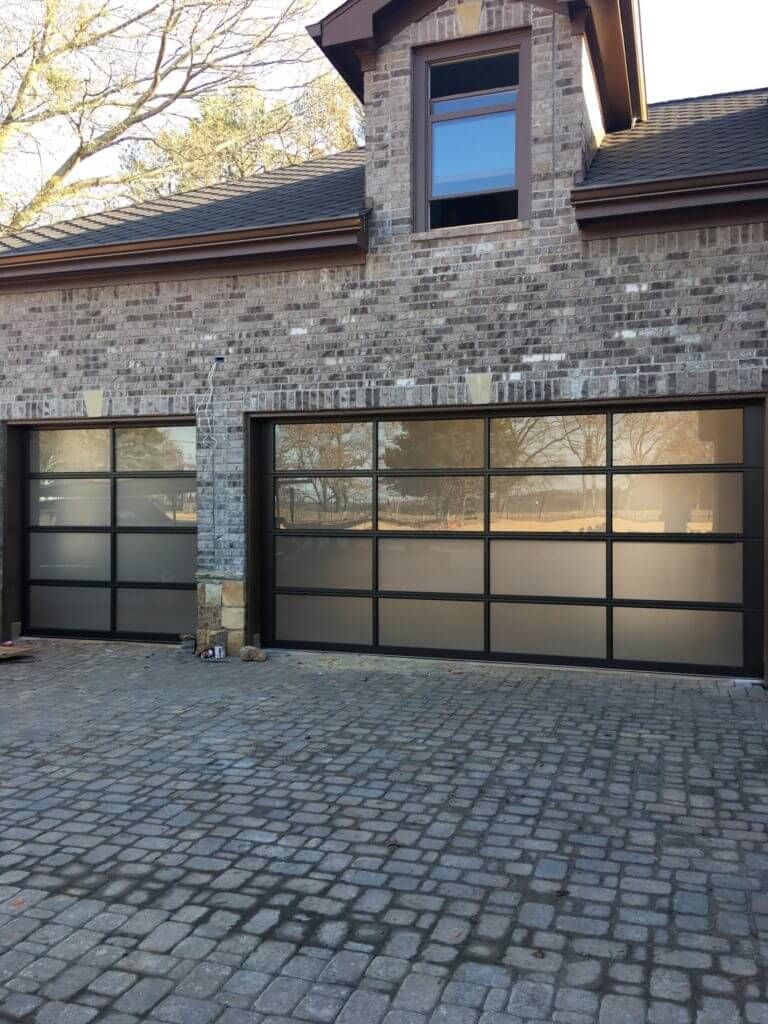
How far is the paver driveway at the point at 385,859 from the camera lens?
2.91 meters

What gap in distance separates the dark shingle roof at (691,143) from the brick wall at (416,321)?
0.52 metres

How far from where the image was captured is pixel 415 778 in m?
5.04

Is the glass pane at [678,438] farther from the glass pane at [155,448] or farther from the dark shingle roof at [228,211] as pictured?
the glass pane at [155,448]

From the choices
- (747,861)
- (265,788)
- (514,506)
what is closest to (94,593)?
(514,506)

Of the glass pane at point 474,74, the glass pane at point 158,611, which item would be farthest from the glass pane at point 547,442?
the glass pane at point 158,611

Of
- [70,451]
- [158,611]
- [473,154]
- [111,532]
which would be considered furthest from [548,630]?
[70,451]

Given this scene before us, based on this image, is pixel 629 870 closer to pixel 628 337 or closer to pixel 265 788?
pixel 265 788

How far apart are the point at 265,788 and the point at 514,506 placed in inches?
171

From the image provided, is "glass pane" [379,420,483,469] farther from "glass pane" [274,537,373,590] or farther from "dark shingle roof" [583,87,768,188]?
"dark shingle roof" [583,87,768,188]

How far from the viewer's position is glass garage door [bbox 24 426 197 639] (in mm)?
9555

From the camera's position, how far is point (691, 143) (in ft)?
28.2

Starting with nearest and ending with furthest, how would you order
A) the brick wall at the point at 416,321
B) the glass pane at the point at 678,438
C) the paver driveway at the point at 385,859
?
the paver driveway at the point at 385,859
the brick wall at the point at 416,321
the glass pane at the point at 678,438

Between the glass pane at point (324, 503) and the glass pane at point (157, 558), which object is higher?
the glass pane at point (324, 503)

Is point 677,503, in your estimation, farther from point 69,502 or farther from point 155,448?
point 69,502
